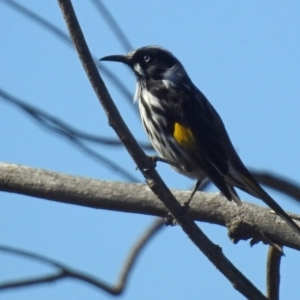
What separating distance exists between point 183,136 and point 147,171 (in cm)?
195

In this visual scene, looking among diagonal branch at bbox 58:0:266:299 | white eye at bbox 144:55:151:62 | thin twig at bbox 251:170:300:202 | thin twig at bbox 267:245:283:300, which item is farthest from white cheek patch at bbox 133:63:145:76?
diagonal branch at bbox 58:0:266:299

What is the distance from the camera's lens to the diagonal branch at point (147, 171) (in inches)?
133

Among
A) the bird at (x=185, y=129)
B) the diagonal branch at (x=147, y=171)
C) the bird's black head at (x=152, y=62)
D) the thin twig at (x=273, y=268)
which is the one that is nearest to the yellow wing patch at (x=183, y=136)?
the bird at (x=185, y=129)

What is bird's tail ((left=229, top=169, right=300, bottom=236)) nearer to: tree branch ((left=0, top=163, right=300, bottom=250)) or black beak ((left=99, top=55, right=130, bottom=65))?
tree branch ((left=0, top=163, right=300, bottom=250))

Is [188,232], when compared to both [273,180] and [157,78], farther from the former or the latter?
[157,78]

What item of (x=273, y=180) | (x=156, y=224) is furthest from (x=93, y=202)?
(x=273, y=180)

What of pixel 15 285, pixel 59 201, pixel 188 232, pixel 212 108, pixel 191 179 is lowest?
pixel 188 232

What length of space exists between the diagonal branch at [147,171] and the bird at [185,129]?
1.25 meters

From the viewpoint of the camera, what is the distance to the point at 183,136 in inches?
220

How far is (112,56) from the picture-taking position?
6234 millimetres

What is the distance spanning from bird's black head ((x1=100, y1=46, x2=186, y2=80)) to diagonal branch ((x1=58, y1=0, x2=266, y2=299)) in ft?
8.39

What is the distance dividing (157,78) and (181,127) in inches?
29.9

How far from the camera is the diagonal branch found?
3.39 metres

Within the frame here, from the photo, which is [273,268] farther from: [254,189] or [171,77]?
[171,77]
